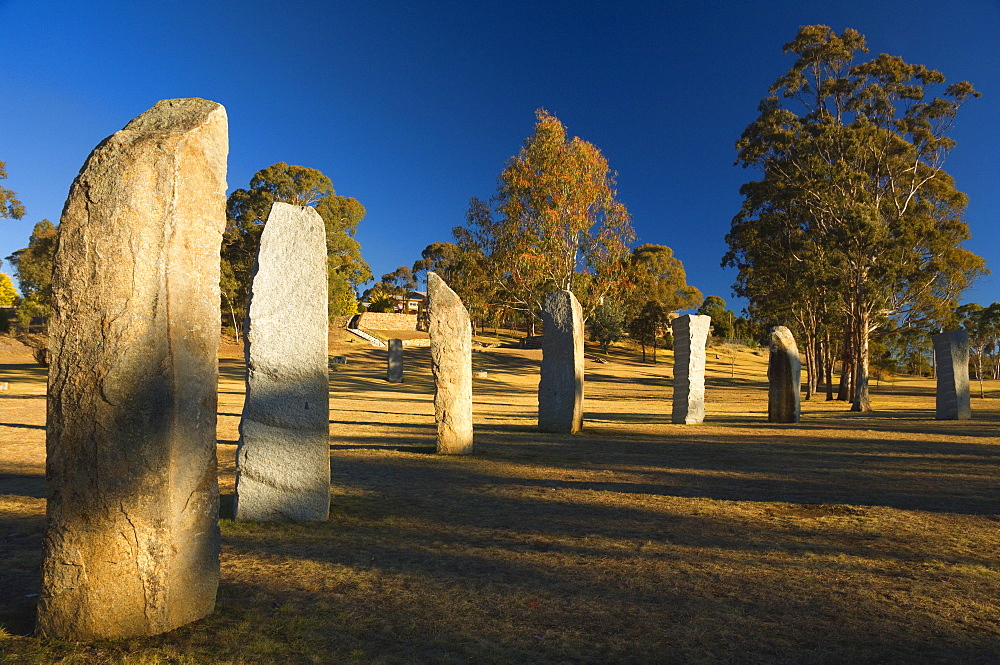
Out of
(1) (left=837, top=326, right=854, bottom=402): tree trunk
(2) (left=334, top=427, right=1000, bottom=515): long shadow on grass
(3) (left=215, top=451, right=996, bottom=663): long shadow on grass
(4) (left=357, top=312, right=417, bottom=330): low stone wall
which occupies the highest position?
(4) (left=357, top=312, right=417, bottom=330): low stone wall

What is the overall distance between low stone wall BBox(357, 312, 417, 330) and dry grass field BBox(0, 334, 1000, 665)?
44617 millimetres

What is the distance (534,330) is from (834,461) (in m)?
47.7

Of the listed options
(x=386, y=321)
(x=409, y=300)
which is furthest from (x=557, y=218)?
(x=409, y=300)

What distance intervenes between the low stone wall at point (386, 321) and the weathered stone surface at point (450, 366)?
149 ft

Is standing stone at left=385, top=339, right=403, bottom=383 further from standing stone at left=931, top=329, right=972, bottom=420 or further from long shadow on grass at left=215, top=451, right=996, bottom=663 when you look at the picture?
long shadow on grass at left=215, top=451, right=996, bottom=663

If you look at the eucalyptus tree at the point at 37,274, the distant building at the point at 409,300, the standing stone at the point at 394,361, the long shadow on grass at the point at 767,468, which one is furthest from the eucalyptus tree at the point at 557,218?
the distant building at the point at 409,300

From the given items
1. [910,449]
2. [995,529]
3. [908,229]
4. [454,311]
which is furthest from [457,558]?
[908,229]

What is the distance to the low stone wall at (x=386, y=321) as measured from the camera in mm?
54219

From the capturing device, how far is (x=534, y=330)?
5662 centimetres

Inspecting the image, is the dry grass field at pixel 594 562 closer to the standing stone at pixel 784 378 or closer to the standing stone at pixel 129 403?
the standing stone at pixel 129 403

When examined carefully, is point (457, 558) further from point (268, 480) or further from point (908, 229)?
point (908, 229)

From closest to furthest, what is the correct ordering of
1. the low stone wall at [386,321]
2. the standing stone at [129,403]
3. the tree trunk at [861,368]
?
the standing stone at [129,403], the tree trunk at [861,368], the low stone wall at [386,321]

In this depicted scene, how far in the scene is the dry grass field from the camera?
9.67 feet

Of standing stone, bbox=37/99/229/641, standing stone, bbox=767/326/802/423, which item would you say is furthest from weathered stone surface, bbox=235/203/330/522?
standing stone, bbox=767/326/802/423
